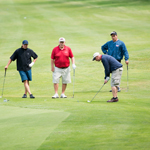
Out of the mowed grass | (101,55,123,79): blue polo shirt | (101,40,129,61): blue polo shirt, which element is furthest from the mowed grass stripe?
(101,40,129,61): blue polo shirt

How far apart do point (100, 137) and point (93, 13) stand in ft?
104

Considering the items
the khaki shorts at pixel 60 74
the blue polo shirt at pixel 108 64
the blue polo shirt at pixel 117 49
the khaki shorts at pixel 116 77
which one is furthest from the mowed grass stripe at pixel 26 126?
the blue polo shirt at pixel 117 49

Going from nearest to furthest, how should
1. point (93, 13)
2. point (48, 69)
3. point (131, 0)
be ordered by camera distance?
point (48, 69)
point (93, 13)
point (131, 0)

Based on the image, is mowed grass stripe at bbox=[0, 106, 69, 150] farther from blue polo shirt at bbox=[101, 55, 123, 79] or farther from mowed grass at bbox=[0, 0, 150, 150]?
blue polo shirt at bbox=[101, 55, 123, 79]

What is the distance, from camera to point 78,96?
1237 centimetres

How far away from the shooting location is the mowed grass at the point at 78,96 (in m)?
7.02

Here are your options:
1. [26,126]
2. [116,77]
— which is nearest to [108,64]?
[116,77]

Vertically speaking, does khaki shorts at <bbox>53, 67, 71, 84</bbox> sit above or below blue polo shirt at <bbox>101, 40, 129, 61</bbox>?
below

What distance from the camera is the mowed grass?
7.02 metres

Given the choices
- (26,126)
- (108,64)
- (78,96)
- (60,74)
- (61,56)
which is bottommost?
(78,96)

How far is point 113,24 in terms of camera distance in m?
31.4

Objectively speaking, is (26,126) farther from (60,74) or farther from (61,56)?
(60,74)

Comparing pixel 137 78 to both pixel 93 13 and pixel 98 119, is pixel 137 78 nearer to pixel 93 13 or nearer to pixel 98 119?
pixel 98 119

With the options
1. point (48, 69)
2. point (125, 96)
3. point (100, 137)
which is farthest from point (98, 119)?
point (48, 69)
